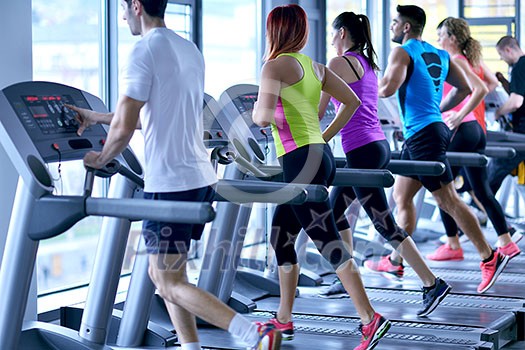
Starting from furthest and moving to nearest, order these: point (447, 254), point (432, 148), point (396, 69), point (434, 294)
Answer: point (447, 254), point (432, 148), point (396, 69), point (434, 294)

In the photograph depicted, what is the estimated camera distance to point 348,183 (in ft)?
13.0

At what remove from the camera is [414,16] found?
4.96 meters

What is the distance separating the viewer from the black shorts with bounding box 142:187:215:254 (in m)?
3.19

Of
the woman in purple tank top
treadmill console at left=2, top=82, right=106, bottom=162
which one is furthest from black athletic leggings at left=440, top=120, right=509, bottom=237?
treadmill console at left=2, top=82, right=106, bottom=162

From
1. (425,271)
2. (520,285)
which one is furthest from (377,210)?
(520,285)

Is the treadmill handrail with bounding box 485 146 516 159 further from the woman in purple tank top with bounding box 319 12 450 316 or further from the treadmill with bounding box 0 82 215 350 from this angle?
the treadmill with bounding box 0 82 215 350

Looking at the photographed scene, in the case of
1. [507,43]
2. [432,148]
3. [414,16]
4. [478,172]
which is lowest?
[478,172]

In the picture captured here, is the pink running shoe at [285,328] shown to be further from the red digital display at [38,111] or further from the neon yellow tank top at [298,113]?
the red digital display at [38,111]

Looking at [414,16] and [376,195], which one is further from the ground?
[414,16]

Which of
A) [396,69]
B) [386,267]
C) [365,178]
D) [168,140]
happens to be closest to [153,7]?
[168,140]

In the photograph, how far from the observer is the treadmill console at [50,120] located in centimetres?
340

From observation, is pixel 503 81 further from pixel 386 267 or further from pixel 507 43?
pixel 386 267

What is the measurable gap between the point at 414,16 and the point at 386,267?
1.80m

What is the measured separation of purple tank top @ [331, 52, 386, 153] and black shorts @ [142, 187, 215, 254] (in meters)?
1.47
